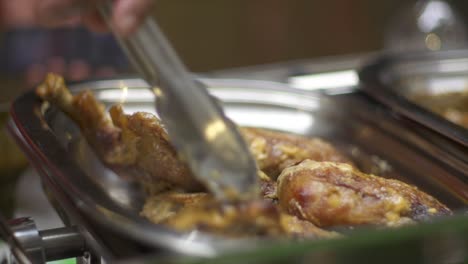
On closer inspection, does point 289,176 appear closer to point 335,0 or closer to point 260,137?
point 260,137

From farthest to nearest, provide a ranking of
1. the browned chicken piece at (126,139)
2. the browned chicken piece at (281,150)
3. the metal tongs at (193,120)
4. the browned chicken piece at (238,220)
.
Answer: the browned chicken piece at (281,150), the browned chicken piece at (126,139), the metal tongs at (193,120), the browned chicken piece at (238,220)

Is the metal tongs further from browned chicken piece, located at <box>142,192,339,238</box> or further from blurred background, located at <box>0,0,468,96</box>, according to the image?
blurred background, located at <box>0,0,468,96</box>

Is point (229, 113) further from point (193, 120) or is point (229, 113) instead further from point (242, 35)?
point (242, 35)

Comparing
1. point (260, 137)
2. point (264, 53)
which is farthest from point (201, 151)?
point (264, 53)

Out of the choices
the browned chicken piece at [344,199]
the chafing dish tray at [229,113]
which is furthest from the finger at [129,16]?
the browned chicken piece at [344,199]

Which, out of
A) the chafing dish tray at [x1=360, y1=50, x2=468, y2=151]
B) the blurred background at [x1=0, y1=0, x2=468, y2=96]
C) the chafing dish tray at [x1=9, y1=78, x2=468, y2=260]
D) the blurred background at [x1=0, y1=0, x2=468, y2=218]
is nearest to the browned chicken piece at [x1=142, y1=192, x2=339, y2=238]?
the chafing dish tray at [x1=9, y1=78, x2=468, y2=260]

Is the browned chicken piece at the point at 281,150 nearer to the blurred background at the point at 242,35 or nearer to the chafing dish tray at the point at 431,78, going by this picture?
the chafing dish tray at the point at 431,78
